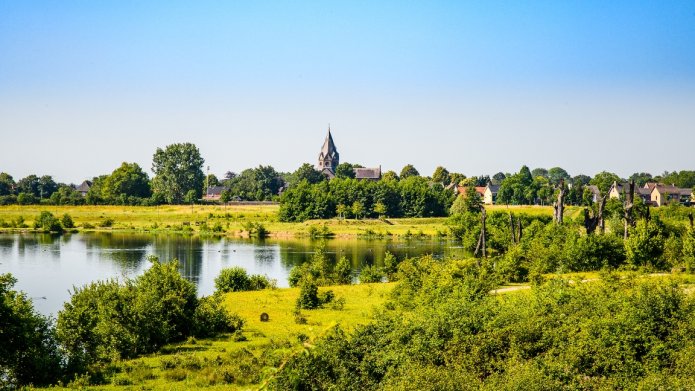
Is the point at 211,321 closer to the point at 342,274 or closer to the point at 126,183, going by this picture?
the point at 342,274

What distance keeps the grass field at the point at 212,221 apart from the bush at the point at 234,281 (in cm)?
5672

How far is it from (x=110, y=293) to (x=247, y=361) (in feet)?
25.9

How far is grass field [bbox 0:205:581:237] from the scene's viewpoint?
4213 inches

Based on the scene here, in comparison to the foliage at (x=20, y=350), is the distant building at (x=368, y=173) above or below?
above

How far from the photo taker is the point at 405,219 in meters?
124

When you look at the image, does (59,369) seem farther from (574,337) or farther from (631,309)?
(631,309)

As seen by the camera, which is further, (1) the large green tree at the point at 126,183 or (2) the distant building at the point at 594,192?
(1) the large green tree at the point at 126,183

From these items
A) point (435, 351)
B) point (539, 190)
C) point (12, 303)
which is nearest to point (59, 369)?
point (12, 303)

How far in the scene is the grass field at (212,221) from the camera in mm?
107000

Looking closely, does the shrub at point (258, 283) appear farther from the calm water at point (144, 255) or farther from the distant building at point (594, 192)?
the distant building at point (594, 192)

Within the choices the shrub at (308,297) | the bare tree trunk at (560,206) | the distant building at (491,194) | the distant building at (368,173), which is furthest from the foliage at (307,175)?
the shrub at (308,297)

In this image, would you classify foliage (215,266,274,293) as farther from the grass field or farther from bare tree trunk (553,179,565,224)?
the grass field

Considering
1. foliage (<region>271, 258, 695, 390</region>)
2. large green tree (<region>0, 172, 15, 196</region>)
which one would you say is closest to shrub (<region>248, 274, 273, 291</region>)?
foliage (<region>271, 258, 695, 390</region>)

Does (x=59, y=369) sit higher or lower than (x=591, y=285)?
lower
